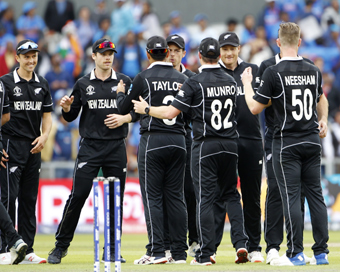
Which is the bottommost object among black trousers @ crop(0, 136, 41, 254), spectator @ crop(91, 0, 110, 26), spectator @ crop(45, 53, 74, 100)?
black trousers @ crop(0, 136, 41, 254)

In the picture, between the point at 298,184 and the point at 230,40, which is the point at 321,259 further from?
the point at 230,40

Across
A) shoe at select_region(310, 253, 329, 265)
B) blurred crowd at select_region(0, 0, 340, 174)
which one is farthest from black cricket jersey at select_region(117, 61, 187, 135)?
blurred crowd at select_region(0, 0, 340, 174)

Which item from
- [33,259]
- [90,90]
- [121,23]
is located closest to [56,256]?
[33,259]

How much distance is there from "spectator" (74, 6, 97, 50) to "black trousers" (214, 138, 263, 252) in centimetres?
1257

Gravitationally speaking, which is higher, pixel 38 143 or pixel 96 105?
pixel 96 105

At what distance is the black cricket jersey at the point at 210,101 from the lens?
8.47 metres

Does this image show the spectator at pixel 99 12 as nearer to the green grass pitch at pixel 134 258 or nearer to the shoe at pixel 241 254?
the green grass pitch at pixel 134 258

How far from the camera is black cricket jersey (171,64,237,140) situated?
8469mm

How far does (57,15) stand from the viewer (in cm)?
2194

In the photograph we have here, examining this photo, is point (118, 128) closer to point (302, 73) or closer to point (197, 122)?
point (197, 122)

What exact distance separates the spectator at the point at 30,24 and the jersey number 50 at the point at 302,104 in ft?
46.4

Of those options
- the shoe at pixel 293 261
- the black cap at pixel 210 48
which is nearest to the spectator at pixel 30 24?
the black cap at pixel 210 48

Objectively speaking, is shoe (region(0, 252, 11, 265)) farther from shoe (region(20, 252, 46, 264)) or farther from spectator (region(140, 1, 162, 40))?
spectator (region(140, 1, 162, 40))

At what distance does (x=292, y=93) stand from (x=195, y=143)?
140 centimetres
